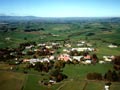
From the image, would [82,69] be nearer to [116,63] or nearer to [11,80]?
[116,63]

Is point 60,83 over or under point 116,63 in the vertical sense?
under

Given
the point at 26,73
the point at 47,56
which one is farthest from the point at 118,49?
the point at 26,73

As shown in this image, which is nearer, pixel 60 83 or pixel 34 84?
pixel 34 84

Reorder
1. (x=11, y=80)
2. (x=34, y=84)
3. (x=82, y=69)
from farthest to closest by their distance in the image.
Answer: (x=82, y=69), (x=11, y=80), (x=34, y=84)

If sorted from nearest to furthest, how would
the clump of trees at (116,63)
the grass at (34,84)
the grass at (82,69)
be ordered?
the grass at (34,84) < the grass at (82,69) < the clump of trees at (116,63)

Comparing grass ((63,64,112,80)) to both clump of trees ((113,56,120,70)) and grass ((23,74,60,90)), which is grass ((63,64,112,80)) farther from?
grass ((23,74,60,90))

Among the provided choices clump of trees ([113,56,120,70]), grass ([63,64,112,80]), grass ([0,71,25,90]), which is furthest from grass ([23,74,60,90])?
clump of trees ([113,56,120,70])

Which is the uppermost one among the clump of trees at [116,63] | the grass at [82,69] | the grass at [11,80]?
the clump of trees at [116,63]

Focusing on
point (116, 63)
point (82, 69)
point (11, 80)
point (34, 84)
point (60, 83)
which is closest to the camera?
point (34, 84)

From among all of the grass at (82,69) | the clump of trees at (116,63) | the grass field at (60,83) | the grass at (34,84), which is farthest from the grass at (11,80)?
the clump of trees at (116,63)

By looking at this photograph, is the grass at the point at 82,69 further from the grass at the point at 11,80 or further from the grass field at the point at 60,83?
the grass at the point at 11,80

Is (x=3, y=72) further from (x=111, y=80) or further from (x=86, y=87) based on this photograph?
(x=111, y=80)

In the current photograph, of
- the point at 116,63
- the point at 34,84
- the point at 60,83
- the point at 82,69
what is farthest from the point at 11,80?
the point at 116,63

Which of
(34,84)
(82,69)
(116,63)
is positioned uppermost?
(116,63)
